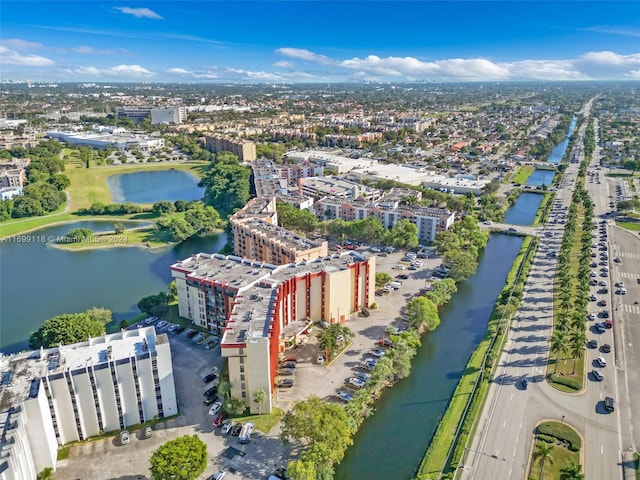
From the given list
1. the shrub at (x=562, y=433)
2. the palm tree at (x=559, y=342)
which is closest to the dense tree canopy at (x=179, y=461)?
the shrub at (x=562, y=433)

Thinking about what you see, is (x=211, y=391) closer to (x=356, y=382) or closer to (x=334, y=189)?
(x=356, y=382)

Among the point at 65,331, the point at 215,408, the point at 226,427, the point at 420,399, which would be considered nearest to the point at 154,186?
the point at 65,331

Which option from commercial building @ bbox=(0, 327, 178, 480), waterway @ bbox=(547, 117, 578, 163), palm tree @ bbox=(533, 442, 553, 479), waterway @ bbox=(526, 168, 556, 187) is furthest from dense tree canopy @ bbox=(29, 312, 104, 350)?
waterway @ bbox=(547, 117, 578, 163)

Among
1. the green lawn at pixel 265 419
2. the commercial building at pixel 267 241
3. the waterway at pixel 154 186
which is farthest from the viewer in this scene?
the waterway at pixel 154 186

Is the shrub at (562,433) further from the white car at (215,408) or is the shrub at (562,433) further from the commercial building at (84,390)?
the commercial building at (84,390)

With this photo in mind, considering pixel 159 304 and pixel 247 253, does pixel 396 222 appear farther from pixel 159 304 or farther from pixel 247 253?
pixel 159 304

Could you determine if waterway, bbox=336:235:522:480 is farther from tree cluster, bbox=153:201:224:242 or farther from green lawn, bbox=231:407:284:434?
tree cluster, bbox=153:201:224:242
